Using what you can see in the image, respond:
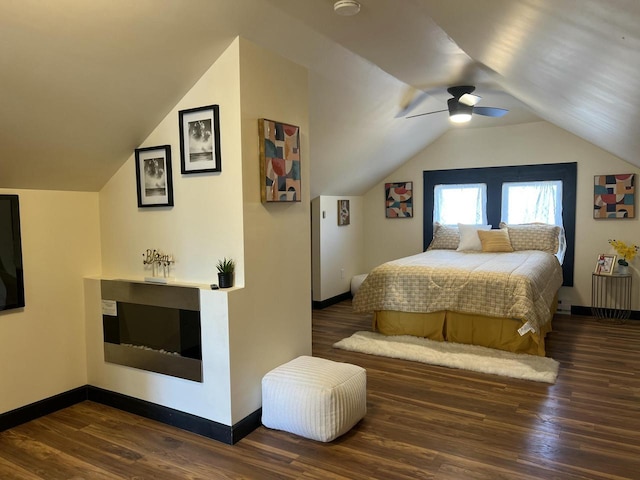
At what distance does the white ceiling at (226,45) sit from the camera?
1.63 metres

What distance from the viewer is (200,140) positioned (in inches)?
109

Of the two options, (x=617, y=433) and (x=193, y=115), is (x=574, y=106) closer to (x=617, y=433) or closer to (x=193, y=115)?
(x=617, y=433)

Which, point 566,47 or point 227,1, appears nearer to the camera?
point 566,47

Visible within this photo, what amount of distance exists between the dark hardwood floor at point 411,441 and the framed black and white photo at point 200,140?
1.61 meters

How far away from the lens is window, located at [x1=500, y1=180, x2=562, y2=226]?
5.71m

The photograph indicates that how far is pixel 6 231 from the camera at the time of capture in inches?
110

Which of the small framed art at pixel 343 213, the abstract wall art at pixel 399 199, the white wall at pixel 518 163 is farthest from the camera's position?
the abstract wall art at pixel 399 199

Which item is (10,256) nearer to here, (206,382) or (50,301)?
(50,301)

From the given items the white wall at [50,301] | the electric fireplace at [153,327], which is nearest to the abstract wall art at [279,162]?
the electric fireplace at [153,327]

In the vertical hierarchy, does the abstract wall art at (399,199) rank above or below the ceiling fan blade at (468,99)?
below

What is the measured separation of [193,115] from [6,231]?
133 cm

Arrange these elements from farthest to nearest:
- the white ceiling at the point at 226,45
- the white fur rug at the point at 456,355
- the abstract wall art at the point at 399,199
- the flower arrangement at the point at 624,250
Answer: the abstract wall art at the point at 399,199, the flower arrangement at the point at 624,250, the white fur rug at the point at 456,355, the white ceiling at the point at 226,45

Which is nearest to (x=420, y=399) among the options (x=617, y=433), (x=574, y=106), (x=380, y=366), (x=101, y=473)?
(x=380, y=366)

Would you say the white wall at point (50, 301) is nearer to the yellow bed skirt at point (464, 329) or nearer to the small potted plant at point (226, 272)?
the small potted plant at point (226, 272)
